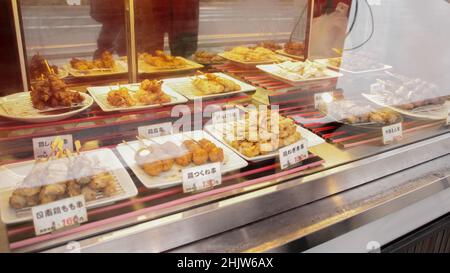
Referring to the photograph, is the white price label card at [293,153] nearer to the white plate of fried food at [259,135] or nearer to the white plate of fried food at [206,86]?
the white plate of fried food at [259,135]

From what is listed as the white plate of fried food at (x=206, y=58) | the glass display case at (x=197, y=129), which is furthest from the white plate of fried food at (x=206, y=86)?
the white plate of fried food at (x=206, y=58)

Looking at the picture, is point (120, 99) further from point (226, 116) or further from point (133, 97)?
point (226, 116)

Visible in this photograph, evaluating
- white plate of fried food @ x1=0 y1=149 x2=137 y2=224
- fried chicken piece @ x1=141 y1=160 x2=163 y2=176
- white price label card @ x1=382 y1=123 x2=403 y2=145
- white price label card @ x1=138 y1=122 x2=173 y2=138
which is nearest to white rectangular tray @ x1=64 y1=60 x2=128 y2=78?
white price label card @ x1=138 y1=122 x2=173 y2=138

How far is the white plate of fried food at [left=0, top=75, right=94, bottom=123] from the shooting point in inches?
70.8

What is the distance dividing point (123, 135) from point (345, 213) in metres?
1.03

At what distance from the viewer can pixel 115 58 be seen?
7.82ft

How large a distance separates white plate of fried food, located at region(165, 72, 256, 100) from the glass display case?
0.04 ft

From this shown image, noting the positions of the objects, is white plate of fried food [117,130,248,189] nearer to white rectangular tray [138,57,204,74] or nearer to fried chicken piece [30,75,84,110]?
fried chicken piece [30,75,84,110]

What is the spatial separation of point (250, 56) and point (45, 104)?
1.44 metres

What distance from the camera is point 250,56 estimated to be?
2781mm

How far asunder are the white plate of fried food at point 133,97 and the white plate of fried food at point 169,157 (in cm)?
33

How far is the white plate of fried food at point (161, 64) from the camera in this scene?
Result: 2438mm
